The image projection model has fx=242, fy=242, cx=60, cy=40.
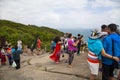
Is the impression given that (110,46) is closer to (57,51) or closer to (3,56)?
(57,51)

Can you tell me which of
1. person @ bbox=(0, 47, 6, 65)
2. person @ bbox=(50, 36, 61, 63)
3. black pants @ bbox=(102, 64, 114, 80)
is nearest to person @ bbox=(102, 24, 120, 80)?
black pants @ bbox=(102, 64, 114, 80)

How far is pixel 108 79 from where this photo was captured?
743 centimetres

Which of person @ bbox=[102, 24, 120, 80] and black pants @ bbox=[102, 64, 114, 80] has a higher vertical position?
person @ bbox=[102, 24, 120, 80]

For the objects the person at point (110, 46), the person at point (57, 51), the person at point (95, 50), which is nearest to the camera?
the person at point (110, 46)

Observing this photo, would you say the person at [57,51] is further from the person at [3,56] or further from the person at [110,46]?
the person at [110,46]

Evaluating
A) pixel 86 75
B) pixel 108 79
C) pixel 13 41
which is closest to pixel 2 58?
pixel 86 75

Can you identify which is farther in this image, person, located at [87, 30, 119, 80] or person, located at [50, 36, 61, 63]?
person, located at [50, 36, 61, 63]

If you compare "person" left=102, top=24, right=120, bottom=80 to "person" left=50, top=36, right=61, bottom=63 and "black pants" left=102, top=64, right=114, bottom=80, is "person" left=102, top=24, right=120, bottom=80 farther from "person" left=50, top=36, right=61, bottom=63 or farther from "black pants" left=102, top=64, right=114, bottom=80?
"person" left=50, top=36, right=61, bottom=63

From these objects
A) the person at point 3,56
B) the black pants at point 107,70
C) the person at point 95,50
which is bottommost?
the person at point 3,56

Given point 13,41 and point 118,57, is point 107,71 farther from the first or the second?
point 13,41

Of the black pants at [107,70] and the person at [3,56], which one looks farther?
the person at [3,56]

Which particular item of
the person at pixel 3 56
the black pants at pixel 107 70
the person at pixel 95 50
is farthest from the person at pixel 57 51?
the black pants at pixel 107 70

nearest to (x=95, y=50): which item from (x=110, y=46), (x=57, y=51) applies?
(x=110, y=46)

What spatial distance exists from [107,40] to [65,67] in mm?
5572
